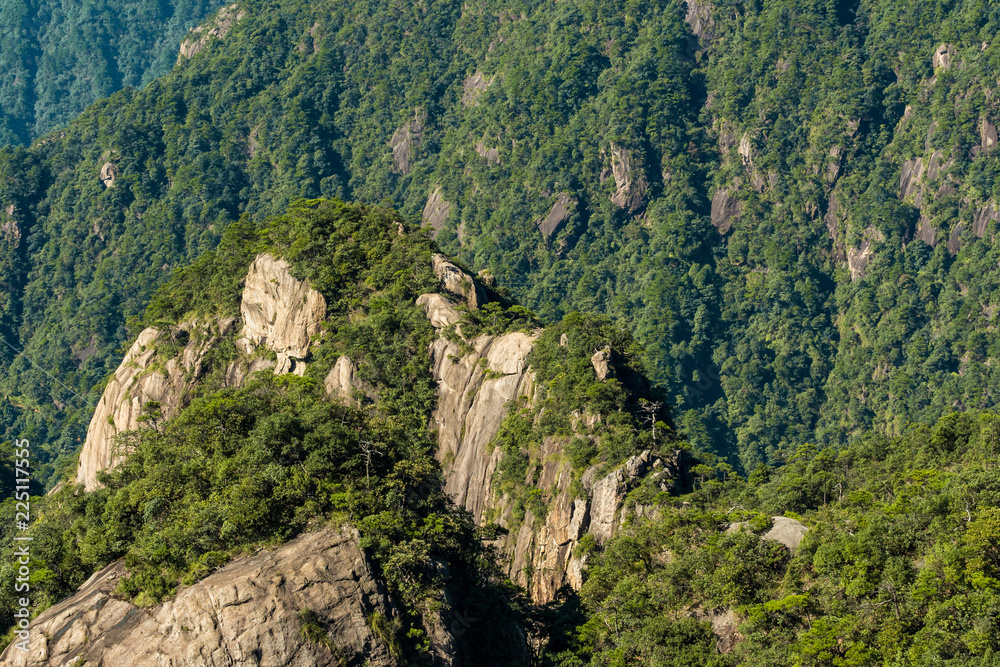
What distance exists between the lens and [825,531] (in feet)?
147

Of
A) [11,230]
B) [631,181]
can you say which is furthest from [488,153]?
[11,230]

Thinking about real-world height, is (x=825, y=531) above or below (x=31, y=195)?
below

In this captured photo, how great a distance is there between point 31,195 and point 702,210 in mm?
89540

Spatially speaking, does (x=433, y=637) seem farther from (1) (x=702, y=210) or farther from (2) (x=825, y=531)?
(1) (x=702, y=210)

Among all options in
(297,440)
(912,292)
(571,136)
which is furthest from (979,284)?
(297,440)

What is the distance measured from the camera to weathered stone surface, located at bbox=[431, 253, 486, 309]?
69812mm

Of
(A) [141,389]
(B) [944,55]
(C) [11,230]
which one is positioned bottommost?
(B) [944,55]

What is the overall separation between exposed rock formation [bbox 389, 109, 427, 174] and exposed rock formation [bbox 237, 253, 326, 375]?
105 m

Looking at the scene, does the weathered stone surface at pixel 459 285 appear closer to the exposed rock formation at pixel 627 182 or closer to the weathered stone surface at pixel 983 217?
the exposed rock formation at pixel 627 182

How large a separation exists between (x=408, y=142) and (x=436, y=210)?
16.9 m

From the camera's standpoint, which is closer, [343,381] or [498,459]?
[498,459]

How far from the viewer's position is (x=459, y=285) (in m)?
70.0

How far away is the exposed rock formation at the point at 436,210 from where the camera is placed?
165000mm

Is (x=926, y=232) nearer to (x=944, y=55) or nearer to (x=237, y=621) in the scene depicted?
(x=944, y=55)
